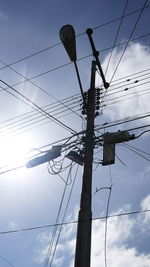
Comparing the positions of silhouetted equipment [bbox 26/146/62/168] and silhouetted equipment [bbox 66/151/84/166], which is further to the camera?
silhouetted equipment [bbox 26/146/62/168]

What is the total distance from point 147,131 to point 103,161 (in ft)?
4.37

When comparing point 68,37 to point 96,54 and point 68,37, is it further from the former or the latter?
point 96,54

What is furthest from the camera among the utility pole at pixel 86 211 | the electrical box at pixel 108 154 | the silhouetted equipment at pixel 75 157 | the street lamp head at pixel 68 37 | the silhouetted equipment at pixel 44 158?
the silhouetted equipment at pixel 44 158

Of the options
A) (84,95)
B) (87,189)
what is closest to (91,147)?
(87,189)

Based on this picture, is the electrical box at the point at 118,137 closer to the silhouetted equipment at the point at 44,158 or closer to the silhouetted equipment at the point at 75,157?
the silhouetted equipment at the point at 75,157

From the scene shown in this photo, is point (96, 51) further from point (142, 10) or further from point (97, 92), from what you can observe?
point (142, 10)

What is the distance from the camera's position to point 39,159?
328 inches

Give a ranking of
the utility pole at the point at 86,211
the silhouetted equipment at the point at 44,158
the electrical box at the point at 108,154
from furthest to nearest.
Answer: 1. the silhouetted equipment at the point at 44,158
2. the electrical box at the point at 108,154
3. the utility pole at the point at 86,211

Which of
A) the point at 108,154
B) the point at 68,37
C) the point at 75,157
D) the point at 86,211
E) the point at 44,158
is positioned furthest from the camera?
the point at 44,158

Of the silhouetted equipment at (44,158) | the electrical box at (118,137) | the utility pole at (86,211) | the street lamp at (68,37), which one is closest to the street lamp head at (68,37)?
the street lamp at (68,37)

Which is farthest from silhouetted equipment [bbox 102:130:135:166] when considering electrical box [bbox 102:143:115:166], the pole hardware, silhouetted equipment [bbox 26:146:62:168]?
the pole hardware

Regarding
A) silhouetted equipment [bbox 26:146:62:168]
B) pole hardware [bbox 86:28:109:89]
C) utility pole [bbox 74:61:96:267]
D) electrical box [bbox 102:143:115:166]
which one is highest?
pole hardware [bbox 86:28:109:89]

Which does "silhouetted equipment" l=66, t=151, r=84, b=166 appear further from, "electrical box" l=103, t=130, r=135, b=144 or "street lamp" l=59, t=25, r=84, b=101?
"street lamp" l=59, t=25, r=84, b=101

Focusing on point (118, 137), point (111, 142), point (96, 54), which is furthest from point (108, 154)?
point (96, 54)
